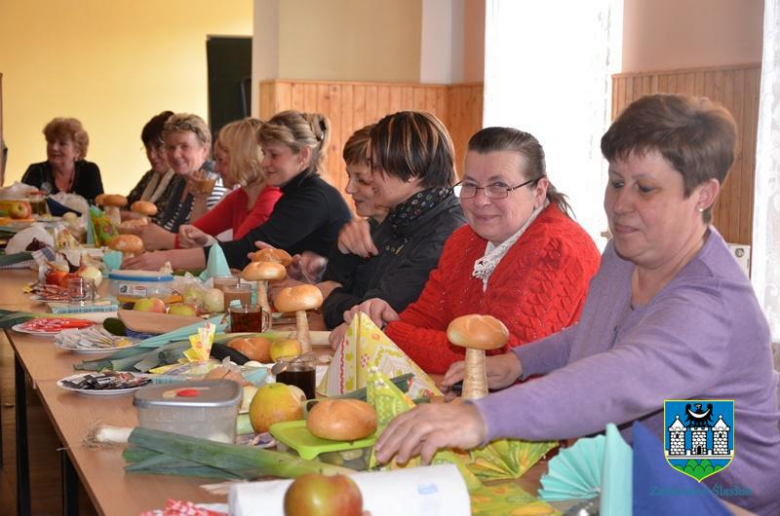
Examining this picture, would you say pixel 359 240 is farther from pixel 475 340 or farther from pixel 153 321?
pixel 475 340

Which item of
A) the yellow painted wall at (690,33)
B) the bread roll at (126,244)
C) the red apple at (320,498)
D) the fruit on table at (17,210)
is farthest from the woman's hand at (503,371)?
the fruit on table at (17,210)

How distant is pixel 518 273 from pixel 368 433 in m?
0.95

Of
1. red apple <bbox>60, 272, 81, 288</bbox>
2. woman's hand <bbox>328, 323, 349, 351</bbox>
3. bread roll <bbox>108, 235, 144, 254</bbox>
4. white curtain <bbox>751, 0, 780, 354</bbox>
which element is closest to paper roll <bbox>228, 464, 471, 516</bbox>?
woman's hand <bbox>328, 323, 349, 351</bbox>

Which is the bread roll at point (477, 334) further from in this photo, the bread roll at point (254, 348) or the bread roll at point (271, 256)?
the bread roll at point (271, 256)

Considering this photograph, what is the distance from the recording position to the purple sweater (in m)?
1.42

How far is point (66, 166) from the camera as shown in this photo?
24.5 ft

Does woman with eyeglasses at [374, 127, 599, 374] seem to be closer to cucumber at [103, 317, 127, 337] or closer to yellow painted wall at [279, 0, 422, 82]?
cucumber at [103, 317, 127, 337]

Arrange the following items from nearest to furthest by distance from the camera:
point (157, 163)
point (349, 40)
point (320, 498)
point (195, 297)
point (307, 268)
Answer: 1. point (320, 498)
2. point (195, 297)
3. point (307, 268)
4. point (157, 163)
5. point (349, 40)

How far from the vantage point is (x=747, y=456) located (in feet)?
5.55

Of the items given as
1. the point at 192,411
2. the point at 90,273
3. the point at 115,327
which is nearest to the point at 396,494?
the point at 192,411

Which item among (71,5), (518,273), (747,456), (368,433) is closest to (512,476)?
(368,433)

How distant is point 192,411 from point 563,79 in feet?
17.5

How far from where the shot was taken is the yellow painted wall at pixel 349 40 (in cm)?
877

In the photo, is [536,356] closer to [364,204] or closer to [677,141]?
[677,141]
